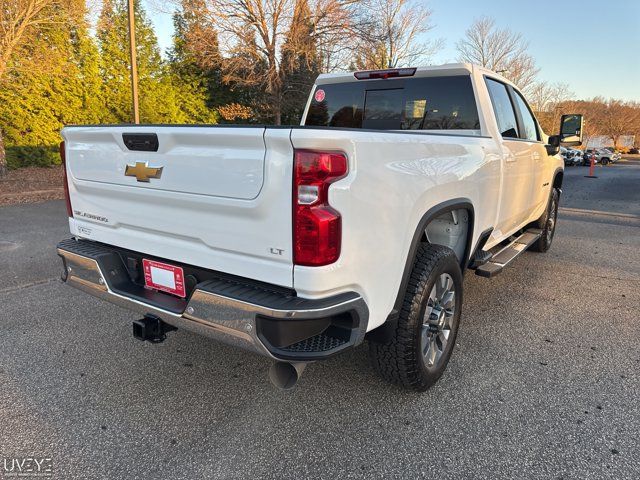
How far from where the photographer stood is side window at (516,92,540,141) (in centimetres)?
476

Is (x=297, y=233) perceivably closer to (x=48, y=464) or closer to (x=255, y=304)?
(x=255, y=304)

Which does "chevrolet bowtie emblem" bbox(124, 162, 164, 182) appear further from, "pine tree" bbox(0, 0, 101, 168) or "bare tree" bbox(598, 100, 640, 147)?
"bare tree" bbox(598, 100, 640, 147)

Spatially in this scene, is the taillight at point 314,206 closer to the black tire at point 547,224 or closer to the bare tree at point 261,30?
the black tire at point 547,224

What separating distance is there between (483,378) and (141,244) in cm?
231

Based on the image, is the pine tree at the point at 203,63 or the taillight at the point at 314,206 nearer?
the taillight at the point at 314,206

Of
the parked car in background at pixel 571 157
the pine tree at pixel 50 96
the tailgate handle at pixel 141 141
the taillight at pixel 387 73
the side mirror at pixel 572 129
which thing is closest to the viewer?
the tailgate handle at pixel 141 141

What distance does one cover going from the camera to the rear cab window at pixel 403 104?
3711 mm

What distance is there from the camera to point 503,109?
413 cm

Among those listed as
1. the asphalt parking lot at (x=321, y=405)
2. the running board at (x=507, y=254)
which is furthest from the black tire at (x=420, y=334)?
the running board at (x=507, y=254)

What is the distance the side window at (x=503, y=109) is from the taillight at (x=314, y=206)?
2.50 meters

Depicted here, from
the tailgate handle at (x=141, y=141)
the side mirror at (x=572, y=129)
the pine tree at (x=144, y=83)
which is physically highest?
the pine tree at (x=144, y=83)

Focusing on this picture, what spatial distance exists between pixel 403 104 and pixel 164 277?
2.53 metres

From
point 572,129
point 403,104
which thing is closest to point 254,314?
point 403,104

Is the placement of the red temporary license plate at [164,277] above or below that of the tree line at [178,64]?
below
